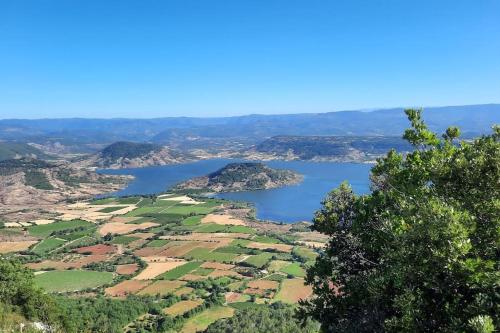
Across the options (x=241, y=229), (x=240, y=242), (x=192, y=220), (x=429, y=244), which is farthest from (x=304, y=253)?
(x=429, y=244)

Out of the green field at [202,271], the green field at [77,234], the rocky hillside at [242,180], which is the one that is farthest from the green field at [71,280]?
the rocky hillside at [242,180]

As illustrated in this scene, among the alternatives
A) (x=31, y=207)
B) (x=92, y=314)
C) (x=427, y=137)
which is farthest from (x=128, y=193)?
(x=427, y=137)

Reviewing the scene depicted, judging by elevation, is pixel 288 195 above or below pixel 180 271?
below

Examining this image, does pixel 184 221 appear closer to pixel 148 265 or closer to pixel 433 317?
pixel 148 265

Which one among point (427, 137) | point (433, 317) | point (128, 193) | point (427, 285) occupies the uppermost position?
point (427, 137)

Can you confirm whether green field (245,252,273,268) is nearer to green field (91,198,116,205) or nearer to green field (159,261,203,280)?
green field (159,261,203,280)

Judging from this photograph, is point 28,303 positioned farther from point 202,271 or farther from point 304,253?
point 304,253

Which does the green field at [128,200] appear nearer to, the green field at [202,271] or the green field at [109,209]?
the green field at [109,209]
